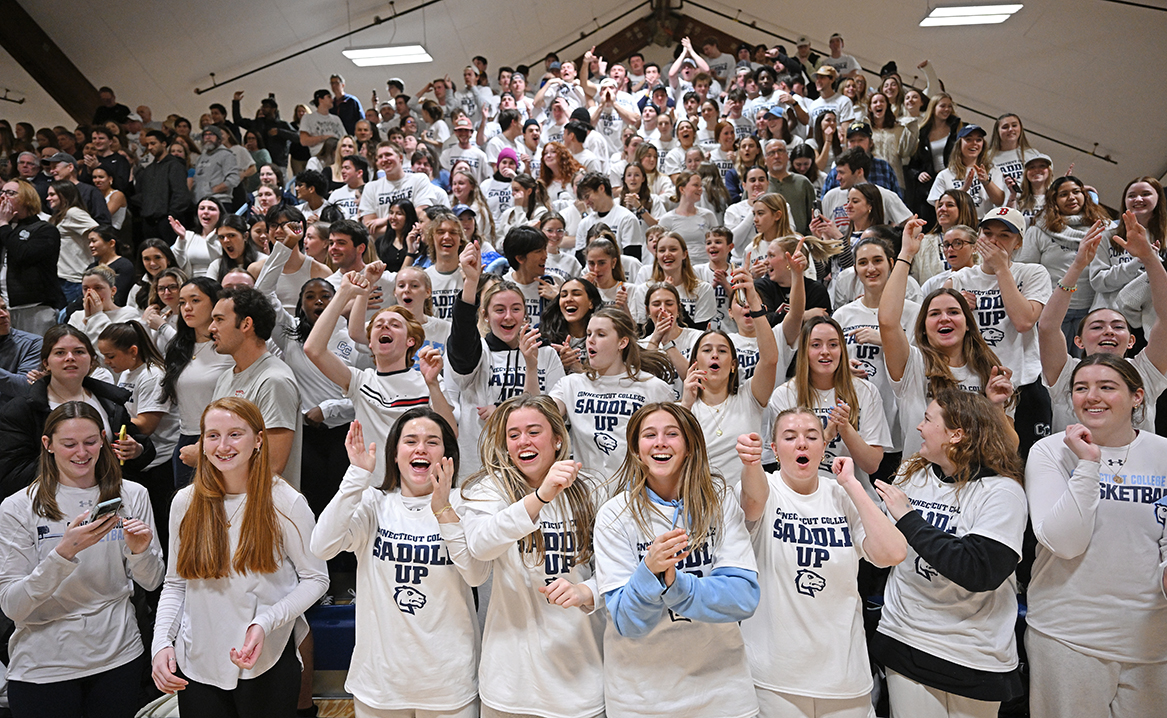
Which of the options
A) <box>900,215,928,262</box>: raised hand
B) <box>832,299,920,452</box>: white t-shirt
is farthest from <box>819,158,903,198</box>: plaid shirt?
<box>900,215,928,262</box>: raised hand

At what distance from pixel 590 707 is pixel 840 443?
165cm

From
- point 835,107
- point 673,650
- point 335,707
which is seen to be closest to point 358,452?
point 673,650

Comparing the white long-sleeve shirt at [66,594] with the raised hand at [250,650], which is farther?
the white long-sleeve shirt at [66,594]

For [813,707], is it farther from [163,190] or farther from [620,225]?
[163,190]

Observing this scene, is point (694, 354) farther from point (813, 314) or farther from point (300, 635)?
point (300, 635)

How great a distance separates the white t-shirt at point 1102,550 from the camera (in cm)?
260

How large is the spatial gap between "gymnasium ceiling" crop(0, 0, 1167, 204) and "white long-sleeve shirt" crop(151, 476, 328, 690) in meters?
11.6

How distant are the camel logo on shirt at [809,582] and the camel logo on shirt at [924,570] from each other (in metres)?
0.39

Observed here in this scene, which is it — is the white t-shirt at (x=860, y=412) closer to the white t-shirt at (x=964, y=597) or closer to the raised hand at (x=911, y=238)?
the white t-shirt at (x=964, y=597)

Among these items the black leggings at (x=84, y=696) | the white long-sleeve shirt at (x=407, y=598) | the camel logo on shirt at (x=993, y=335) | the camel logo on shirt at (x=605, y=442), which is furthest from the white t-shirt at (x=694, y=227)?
the black leggings at (x=84, y=696)

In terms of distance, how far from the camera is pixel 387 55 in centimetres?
1341

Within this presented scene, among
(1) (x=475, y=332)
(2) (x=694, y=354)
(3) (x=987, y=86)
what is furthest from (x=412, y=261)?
(3) (x=987, y=86)

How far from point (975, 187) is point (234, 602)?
20.2 feet

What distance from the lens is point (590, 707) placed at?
97.7 inches
